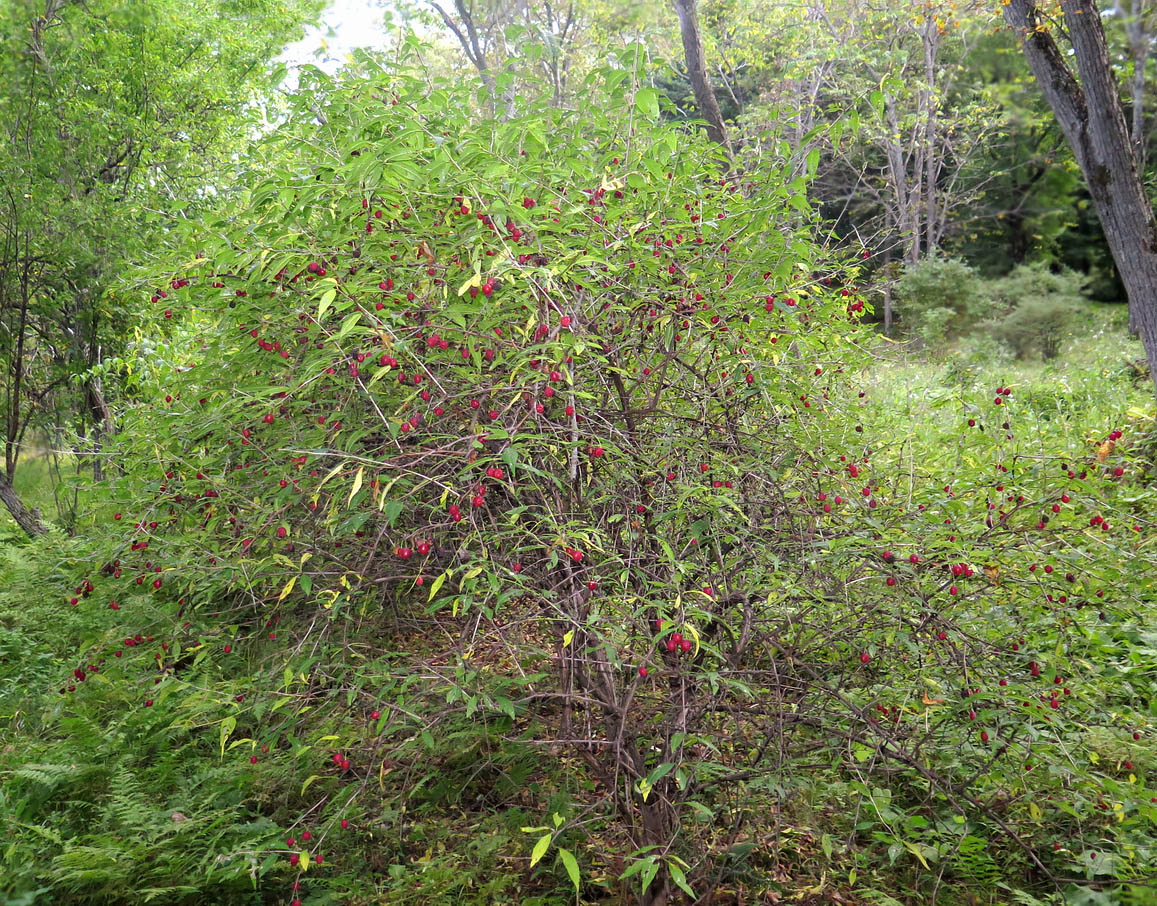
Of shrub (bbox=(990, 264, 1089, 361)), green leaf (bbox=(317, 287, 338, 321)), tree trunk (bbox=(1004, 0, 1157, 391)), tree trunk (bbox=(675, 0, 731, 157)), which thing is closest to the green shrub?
shrub (bbox=(990, 264, 1089, 361))

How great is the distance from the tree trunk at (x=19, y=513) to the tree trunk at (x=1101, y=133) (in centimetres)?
864

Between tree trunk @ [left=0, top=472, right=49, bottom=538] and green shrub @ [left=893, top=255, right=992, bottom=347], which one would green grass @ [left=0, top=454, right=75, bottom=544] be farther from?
green shrub @ [left=893, top=255, right=992, bottom=347]

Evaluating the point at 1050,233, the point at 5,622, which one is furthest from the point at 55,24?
the point at 1050,233

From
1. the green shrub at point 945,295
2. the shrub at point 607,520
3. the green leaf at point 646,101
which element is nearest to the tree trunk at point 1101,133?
the shrub at point 607,520

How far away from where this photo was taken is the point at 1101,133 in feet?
17.7

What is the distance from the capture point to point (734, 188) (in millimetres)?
3178

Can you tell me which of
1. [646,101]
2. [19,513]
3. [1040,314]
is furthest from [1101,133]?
[1040,314]

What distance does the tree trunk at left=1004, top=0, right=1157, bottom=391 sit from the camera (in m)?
5.32

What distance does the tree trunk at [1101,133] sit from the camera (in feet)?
17.5

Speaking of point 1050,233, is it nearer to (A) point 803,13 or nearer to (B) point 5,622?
(A) point 803,13

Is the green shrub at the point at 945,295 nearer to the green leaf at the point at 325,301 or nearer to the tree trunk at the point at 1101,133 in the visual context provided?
the tree trunk at the point at 1101,133

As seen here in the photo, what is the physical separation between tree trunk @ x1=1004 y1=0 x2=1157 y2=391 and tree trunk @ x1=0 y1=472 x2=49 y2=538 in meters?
8.64

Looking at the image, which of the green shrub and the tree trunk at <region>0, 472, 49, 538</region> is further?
the green shrub

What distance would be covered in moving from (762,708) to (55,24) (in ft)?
29.1
